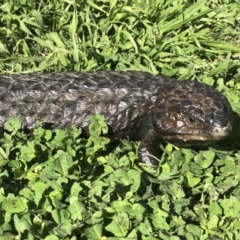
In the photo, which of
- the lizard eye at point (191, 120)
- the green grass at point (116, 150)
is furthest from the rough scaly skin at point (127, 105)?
the green grass at point (116, 150)

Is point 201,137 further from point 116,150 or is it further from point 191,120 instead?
point 116,150

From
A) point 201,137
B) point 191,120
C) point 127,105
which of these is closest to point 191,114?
point 191,120

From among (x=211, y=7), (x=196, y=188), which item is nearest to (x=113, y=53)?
(x=211, y=7)

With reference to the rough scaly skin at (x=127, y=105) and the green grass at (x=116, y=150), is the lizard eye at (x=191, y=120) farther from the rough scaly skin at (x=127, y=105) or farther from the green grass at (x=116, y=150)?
the green grass at (x=116, y=150)

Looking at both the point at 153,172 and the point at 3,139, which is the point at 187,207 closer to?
the point at 153,172

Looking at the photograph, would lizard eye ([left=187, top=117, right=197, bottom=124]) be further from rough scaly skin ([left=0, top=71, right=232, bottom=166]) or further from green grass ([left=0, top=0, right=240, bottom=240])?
green grass ([left=0, top=0, right=240, bottom=240])

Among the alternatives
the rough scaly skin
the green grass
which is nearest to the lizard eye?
the rough scaly skin
